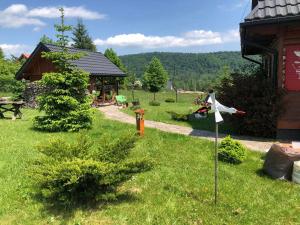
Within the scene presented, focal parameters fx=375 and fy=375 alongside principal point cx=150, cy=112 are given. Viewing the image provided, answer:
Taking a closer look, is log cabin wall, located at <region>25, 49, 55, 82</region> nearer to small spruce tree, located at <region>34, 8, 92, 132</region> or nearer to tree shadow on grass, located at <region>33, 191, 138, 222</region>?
small spruce tree, located at <region>34, 8, 92, 132</region>

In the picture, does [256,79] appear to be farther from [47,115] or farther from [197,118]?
[47,115]

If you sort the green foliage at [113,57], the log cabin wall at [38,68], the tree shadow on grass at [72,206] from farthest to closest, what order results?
the green foliage at [113,57], the log cabin wall at [38,68], the tree shadow on grass at [72,206]

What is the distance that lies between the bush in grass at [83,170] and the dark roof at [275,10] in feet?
17.4

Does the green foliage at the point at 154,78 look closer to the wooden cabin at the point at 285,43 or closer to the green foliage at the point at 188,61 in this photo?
the wooden cabin at the point at 285,43

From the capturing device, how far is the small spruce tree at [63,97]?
1240cm

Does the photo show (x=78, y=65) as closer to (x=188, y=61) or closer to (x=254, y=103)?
(x=254, y=103)

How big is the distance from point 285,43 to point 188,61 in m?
143

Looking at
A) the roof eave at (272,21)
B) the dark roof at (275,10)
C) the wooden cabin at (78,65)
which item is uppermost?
the dark roof at (275,10)

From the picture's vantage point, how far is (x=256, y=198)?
609cm

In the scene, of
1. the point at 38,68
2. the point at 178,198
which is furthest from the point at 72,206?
the point at 38,68

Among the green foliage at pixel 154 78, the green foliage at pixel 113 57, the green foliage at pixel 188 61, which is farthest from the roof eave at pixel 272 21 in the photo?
the green foliage at pixel 188 61

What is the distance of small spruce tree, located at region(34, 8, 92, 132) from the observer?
40.7 ft

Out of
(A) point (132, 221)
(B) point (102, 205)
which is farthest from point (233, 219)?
(B) point (102, 205)

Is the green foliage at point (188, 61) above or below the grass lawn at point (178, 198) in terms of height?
above
